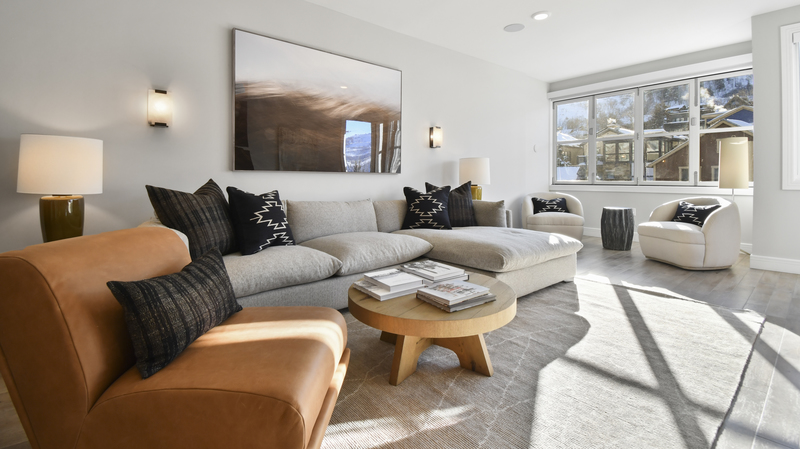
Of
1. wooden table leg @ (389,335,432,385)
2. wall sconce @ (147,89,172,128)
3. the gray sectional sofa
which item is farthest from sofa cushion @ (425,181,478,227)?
wall sconce @ (147,89,172,128)

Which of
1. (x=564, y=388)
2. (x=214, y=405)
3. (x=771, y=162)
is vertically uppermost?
(x=771, y=162)

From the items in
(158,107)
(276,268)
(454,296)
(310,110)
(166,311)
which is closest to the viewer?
(166,311)

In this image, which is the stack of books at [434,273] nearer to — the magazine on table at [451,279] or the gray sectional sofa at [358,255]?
the magazine on table at [451,279]

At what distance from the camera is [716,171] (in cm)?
507

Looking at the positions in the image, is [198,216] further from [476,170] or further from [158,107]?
[476,170]

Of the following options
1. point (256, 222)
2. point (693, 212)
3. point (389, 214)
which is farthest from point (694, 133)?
point (256, 222)

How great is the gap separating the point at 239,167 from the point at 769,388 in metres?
3.51

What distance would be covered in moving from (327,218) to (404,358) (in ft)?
5.76

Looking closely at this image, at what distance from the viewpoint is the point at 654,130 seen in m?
5.60

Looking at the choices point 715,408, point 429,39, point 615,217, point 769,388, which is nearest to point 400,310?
point 715,408

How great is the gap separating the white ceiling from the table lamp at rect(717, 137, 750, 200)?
129cm

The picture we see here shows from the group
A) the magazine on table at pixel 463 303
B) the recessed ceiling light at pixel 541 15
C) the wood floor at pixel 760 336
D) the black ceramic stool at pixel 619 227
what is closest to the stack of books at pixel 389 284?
the magazine on table at pixel 463 303

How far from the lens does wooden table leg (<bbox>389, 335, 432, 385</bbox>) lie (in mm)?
1740

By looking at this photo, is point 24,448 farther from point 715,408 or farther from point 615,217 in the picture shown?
point 615,217
